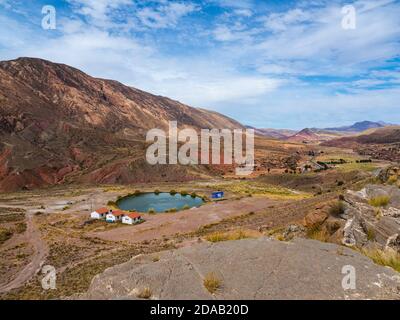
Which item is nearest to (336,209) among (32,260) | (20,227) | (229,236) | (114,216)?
(229,236)

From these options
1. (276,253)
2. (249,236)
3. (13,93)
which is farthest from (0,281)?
(13,93)

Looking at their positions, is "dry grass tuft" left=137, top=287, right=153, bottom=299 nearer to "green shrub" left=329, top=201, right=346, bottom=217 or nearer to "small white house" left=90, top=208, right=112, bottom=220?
"green shrub" left=329, top=201, right=346, bottom=217

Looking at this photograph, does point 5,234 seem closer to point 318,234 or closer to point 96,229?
point 96,229

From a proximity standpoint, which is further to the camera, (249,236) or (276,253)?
(249,236)
